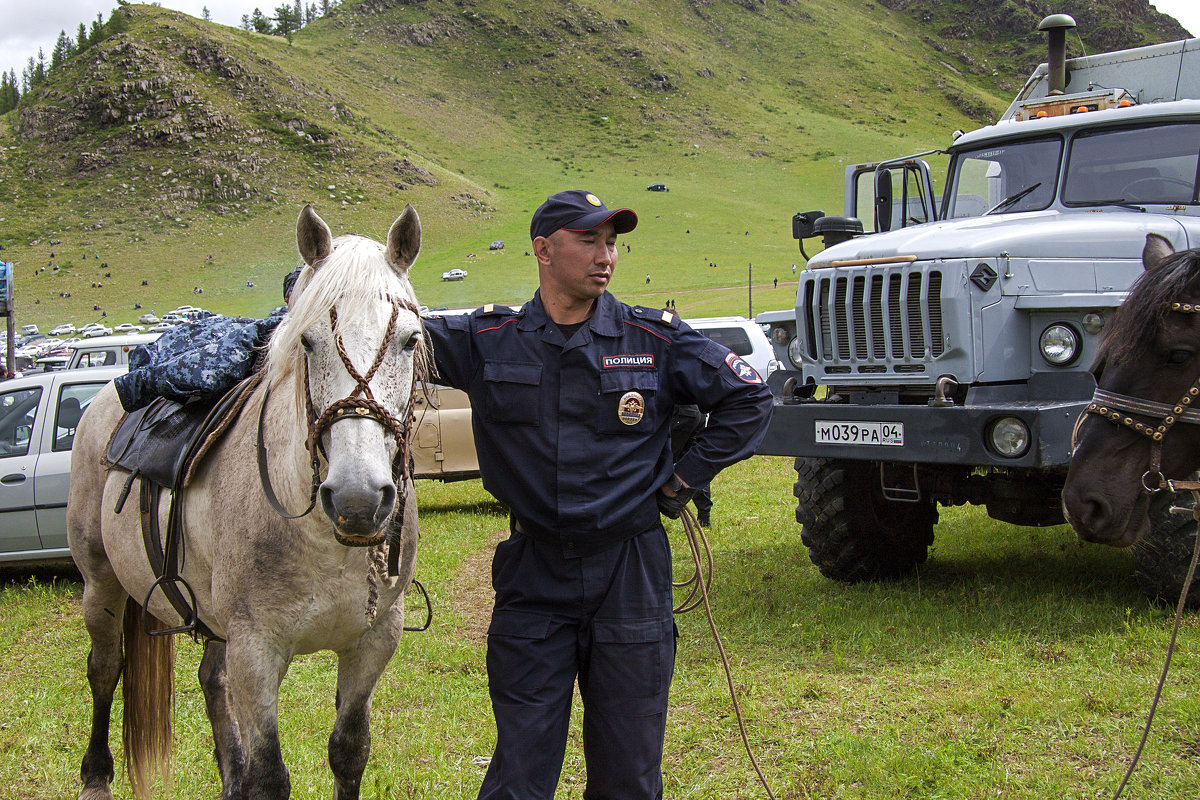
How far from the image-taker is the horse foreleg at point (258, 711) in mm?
2910

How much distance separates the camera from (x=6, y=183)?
78625mm

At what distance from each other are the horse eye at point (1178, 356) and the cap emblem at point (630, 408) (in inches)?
64.4

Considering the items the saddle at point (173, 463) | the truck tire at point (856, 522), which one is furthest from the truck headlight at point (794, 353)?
the saddle at point (173, 463)

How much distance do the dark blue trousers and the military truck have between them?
3190mm

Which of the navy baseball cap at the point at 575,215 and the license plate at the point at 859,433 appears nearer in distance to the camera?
the navy baseball cap at the point at 575,215

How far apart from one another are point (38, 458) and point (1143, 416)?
8.13 m

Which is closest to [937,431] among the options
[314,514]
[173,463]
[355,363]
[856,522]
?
[856,522]

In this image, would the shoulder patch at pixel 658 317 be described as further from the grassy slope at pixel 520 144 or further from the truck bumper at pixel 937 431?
the grassy slope at pixel 520 144

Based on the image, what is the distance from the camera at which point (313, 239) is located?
9.31 feet

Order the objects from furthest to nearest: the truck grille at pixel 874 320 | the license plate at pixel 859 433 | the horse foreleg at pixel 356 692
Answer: the truck grille at pixel 874 320 → the license plate at pixel 859 433 → the horse foreleg at pixel 356 692

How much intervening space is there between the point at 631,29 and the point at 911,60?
137 ft

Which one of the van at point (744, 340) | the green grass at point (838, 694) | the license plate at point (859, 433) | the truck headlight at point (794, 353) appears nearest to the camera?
the green grass at point (838, 694)

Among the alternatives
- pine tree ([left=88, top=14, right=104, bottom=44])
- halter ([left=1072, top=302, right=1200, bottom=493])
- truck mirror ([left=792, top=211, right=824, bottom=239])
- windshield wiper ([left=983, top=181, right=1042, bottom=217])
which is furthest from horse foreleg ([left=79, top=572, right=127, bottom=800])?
pine tree ([left=88, top=14, right=104, bottom=44])

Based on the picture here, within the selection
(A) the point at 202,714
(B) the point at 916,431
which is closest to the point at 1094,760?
(B) the point at 916,431
